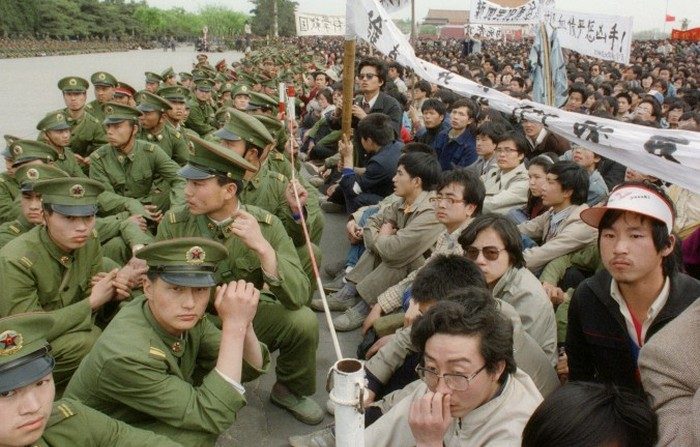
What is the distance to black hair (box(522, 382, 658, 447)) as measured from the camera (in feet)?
4.94

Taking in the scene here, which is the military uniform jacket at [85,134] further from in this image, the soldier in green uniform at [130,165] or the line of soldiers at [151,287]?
the soldier in green uniform at [130,165]

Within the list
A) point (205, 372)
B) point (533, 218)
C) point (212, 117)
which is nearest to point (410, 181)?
point (533, 218)

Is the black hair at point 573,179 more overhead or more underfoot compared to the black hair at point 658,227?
more underfoot

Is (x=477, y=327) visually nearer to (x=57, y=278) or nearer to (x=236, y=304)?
(x=236, y=304)

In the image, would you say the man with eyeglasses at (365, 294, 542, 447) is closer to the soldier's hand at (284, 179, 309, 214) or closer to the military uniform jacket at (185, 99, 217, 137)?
the soldier's hand at (284, 179, 309, 214)

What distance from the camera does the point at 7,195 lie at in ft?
15.4

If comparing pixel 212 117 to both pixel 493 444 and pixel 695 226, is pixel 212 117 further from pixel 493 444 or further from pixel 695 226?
pixel 493 444

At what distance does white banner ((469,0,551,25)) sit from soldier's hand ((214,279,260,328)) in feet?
21.4

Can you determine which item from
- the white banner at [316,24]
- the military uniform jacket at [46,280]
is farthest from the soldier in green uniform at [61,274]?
the white banner at [316,24]

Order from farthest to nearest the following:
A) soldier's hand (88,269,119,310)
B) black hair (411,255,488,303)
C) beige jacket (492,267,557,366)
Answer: soldier's hand (88,269,119,310), beige jacket (492,267,557,366), black hair (411,255,488,303)

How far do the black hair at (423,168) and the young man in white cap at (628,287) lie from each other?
6.38 ft

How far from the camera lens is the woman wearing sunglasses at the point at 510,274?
9.29ft

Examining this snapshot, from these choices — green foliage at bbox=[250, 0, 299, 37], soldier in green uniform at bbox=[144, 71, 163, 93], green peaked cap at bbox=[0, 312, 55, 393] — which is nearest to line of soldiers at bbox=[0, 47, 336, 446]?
green peaked cap at bbox=[0, 312, 55, 393]

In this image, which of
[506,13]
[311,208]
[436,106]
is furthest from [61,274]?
[506,13]
